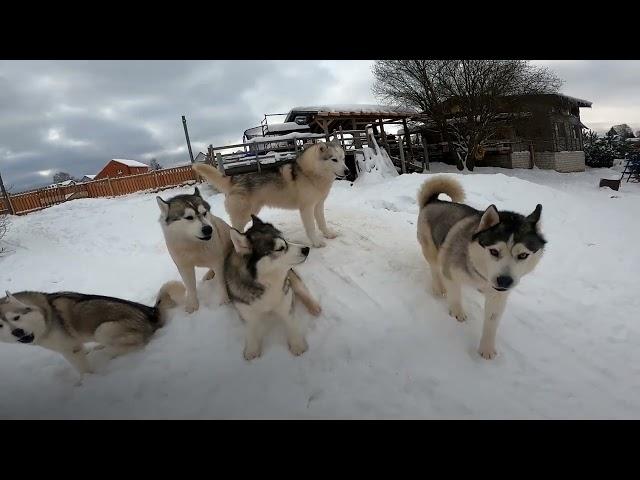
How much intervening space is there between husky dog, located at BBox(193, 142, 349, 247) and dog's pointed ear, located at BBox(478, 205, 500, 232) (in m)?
2.30

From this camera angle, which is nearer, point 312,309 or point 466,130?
point 312,309

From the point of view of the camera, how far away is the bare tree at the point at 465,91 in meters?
16.2

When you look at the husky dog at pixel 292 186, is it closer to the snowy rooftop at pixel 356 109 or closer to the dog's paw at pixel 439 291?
the dog's paw at pixel 439 291

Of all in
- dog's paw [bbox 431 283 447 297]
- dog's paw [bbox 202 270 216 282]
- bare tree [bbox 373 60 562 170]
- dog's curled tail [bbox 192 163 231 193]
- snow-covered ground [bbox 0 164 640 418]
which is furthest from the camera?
bare tree [bbox 373 60 562 170]

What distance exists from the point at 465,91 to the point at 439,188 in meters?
17.1

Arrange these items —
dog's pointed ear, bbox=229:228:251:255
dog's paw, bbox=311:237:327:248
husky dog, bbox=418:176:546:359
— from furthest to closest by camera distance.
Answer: dog's paw, bbox=311:237:327:248
dog's pointed ear, bbox=229:228:251:255
husky dog, bbox=418:176:546:359

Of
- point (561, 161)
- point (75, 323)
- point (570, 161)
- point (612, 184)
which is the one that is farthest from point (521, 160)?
point (75, 323)

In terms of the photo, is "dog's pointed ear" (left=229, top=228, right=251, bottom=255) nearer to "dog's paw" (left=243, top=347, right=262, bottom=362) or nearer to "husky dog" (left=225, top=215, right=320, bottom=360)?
"husky dog" (left=225, top=215, right=320, bottom=360)

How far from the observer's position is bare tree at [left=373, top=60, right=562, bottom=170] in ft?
53.2

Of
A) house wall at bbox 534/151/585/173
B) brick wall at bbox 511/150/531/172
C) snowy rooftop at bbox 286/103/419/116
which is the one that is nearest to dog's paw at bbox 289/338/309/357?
snowy rooftop at bbox 286/103/419/116
